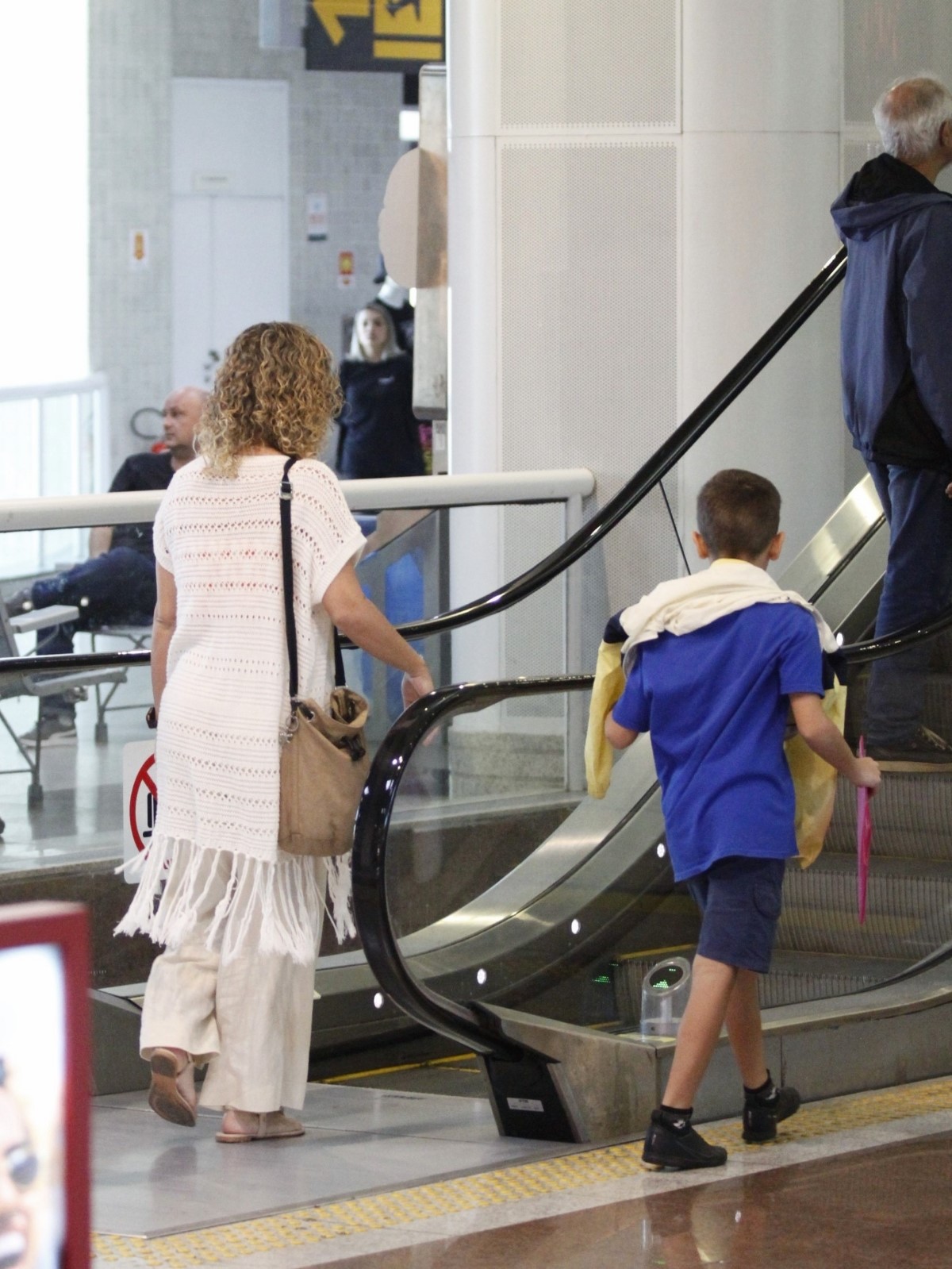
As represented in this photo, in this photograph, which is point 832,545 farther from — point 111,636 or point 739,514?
point 739,514

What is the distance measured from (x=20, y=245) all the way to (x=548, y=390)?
870cm

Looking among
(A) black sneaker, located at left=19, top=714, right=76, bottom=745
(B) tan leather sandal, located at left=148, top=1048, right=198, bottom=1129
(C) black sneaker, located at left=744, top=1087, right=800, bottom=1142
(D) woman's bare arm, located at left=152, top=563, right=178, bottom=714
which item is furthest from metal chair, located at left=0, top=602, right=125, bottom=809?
(C) black sneaker, located at left=744, top=1087, right=800, bottom=1142

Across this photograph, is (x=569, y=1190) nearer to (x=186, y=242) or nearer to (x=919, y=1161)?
(x=919, y=1161)

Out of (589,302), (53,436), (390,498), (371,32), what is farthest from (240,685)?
(53,436)

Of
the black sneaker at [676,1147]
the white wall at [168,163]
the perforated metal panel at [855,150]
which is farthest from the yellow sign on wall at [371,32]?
the black sneaker at [676,1147]

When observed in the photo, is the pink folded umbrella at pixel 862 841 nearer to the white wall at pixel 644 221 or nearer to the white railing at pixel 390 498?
the white railing at pixel 390 498

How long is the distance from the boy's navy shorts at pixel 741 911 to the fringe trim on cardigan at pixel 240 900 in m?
0.84

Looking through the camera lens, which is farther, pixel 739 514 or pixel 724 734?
pixel 739 514

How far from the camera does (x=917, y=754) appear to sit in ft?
17.0

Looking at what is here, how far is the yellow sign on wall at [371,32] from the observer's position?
1264 cm

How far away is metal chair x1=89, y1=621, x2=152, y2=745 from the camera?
5582 mm

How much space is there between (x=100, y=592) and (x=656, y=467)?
1690mm

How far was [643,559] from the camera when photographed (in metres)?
7.11

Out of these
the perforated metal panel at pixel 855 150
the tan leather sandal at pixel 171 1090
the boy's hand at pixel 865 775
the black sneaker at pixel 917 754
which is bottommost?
the tan leather sandal at pixel 171 1090
